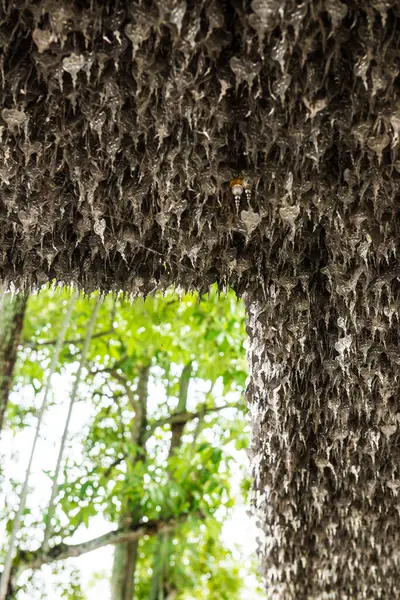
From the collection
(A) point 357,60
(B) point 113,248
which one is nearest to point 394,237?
(A) point 357,60

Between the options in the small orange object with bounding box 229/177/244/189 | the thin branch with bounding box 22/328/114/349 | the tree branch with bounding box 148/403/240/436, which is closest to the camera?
the small orange object with bounding box 229/177/244/189

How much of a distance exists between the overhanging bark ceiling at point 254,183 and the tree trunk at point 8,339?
1.33 meters

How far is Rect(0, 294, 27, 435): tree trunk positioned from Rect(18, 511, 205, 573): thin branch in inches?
43.4

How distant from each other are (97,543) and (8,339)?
1.61 metres

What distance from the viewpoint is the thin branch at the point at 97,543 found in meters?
3.51

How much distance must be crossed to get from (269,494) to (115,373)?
3349 mm

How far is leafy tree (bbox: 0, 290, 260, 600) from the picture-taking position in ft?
13.0

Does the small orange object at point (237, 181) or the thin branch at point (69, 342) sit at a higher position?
the thin branch at point (69, 342)

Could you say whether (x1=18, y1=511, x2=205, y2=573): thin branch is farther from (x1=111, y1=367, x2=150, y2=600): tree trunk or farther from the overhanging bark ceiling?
the overhanging bark ceiling

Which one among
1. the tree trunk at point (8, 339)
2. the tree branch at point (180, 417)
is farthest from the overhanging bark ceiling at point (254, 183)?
the tree branch at point (180, 417)

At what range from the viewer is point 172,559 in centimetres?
554

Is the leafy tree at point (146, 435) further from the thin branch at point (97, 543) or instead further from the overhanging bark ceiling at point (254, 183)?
the overhanging bark ceiling at point (254, 183)

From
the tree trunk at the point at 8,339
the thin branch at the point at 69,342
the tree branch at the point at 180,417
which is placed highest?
the thin branch at the point at 69,342

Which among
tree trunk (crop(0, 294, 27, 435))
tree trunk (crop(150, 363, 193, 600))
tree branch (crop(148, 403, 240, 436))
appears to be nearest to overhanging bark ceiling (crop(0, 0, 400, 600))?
tree trunk (crop(0, 294, 27, 435))
